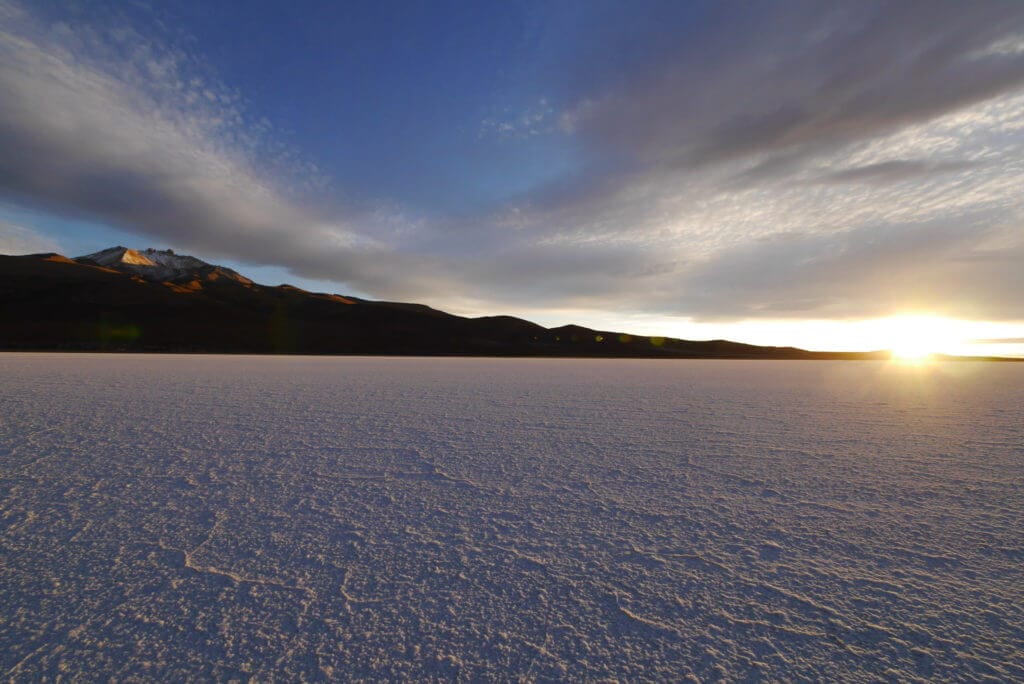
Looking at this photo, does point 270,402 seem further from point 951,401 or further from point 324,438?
point 951,401

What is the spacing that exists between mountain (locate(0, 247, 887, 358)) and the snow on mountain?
5006cm

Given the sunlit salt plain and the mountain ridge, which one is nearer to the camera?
the sunlit salt plain

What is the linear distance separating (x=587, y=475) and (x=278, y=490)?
268 centimetres

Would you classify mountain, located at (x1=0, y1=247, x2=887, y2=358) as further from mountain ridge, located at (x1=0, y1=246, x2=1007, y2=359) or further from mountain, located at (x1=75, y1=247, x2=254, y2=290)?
mountain, located at (x1=75, y1=247, x2=254, y2=290)

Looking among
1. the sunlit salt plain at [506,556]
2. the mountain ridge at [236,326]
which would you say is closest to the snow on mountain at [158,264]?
the mountain ridge at [236,326]

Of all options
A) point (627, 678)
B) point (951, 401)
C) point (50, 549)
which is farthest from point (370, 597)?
point (951, 401)

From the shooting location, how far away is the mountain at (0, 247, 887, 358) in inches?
1868

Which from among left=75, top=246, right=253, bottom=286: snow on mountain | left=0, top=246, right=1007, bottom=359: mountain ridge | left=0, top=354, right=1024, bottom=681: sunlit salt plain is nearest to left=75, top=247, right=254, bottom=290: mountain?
left=75, top=246, right=253, bottom=286: snow on mountain

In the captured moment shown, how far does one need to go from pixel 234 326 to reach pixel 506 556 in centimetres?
6363

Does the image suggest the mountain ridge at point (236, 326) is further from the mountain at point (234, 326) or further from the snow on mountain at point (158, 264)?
the snow on mountain at point (158, 264)

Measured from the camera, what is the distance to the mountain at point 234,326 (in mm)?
47438

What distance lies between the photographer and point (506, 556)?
8.59 feet

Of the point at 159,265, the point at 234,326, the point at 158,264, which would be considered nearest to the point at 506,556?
the point at 234,326

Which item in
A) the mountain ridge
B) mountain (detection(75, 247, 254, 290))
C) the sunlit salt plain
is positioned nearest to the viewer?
the sunlit salt plain
